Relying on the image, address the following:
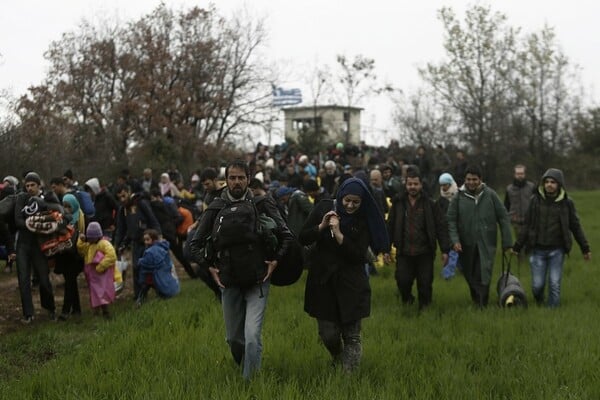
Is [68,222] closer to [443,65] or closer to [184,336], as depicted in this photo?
[184,336]

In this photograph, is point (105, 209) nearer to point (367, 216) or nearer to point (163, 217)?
point (163, 217)

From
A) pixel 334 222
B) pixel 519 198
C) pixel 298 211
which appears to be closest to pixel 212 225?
pixel 334 222

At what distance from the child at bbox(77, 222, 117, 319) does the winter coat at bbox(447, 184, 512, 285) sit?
192 inches

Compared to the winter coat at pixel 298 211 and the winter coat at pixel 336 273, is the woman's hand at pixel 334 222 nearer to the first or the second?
the winter coat at pixel 336 273

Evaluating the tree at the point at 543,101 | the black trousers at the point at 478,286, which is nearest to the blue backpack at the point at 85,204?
the black trousers at the point at 478,286

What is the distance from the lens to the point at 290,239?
20.2 feet

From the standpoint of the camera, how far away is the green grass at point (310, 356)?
5.77 metres

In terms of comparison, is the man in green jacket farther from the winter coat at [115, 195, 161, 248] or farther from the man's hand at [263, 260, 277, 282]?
the winter coat at [115, 195, 161, 248]

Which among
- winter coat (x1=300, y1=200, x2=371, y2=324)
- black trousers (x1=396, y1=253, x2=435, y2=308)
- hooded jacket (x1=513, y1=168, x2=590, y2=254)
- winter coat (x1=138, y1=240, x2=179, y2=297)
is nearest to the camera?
winter coat (x1=300, y1=200, x2=371, y2=324)

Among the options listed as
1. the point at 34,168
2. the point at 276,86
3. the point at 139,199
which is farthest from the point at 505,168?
the point at 139,199

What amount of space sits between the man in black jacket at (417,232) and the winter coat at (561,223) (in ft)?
3.77

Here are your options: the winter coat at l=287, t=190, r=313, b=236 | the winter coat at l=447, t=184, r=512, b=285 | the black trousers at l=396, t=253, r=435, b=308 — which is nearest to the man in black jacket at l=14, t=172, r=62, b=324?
the winter coat at l=287, t=190, r=313, b=236

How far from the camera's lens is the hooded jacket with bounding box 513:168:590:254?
9.70 m

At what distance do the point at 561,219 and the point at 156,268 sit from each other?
5.84 m
